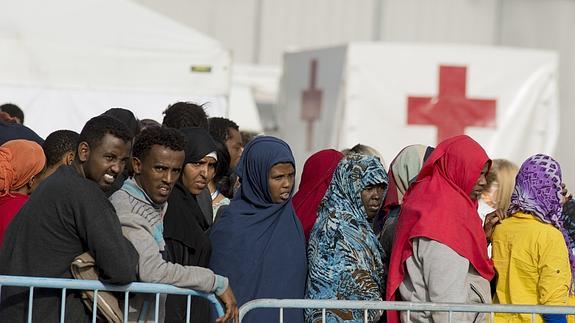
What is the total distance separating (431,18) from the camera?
15945 millimetres

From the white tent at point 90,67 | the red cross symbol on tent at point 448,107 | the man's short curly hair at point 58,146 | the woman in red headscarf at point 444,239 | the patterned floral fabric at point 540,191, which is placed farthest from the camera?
the red cross symbol on tent at point 448,107

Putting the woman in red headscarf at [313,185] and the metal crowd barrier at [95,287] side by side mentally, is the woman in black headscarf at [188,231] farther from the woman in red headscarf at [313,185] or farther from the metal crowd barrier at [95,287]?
the woman in red headscarf at [313,185]

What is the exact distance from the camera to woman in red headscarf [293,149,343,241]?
492 cm

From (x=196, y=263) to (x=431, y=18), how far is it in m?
Answer: 12.0

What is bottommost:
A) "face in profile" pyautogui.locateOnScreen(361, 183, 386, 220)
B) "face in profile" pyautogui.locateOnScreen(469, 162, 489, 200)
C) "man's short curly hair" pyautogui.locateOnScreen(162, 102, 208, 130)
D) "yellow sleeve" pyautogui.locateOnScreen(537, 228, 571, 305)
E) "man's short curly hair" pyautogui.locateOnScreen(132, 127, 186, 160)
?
"yellow sleeve" pyautogui.locateOnScreen(537, 228, 571, 305)

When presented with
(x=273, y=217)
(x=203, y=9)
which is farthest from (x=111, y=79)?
(x=203, y=9)

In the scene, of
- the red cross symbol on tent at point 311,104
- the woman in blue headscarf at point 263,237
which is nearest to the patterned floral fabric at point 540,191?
the woman in blue headscarf at point 263,237

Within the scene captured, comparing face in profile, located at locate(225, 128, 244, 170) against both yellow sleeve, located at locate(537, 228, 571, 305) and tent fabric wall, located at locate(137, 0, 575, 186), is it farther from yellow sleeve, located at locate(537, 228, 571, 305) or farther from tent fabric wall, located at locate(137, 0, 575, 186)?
tent fabric wall, located at locate(137, 0, 575, 186)

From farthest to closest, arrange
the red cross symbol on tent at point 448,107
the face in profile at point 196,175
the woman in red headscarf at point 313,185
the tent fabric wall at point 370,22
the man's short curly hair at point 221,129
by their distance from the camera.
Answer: the tent fabric wall at point 370,22 → the red cross symbol on tent at point 448,107 → the man's short curly hair at point 221,129 → the woman in red headscarf at point 313,185 → the face in profile at point 196,175

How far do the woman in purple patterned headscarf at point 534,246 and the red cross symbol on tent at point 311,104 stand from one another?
19.1 ft

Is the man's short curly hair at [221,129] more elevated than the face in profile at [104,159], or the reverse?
the man's short curly hair at [221,129]

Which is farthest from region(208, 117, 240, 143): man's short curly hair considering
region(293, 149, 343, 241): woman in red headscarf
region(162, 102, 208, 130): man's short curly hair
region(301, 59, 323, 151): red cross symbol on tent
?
region(301, 59, 323, 151): red cross symbol on tent

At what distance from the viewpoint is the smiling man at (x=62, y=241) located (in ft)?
12.7

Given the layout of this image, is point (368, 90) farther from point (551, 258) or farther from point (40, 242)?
point (40, 242)
